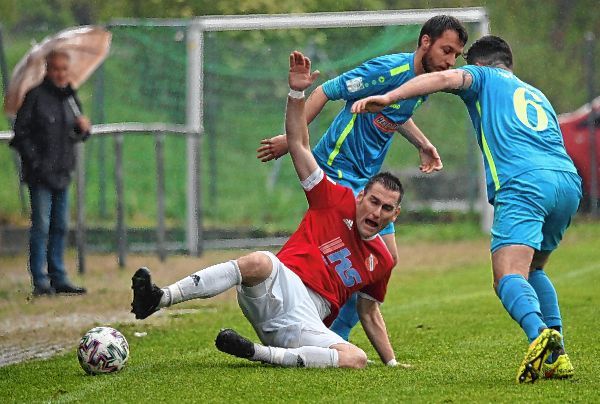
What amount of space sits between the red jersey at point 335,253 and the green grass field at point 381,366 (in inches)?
20.5

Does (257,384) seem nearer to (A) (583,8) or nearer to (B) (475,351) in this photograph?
(B) (475,351)

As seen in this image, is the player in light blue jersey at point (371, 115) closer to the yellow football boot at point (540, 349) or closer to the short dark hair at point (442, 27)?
the short dark hair at point (442, 27)

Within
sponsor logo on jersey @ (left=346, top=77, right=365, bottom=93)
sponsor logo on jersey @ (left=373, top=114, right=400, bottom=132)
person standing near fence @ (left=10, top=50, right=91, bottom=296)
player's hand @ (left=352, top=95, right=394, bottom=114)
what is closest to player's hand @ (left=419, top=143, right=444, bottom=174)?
sponsor logo on jersey @ (left=373, top=114, right=400, bottom=132)

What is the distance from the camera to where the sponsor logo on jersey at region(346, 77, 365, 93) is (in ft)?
26.9

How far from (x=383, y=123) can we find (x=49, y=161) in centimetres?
599

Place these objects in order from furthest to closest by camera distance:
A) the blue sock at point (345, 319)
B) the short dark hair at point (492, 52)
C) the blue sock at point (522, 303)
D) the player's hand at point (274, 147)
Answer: the blue sock at point (345, 319)
the player's hand at point (274, 147)
the short dark hair at point (492, 52)
the blue sock at point (522, 303)

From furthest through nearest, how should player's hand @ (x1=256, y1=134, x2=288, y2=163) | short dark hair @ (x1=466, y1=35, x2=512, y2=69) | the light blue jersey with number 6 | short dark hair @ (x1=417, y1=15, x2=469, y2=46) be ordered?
short dark hair @ (x1=417, y1=15, x2=469, y2=46) < player's hand @ (x1=256, y1=134, x2=288, y2=163) < short dark hair @ (x1=466, y1=35, x2=512, y2=69) < the light blue jersey with number 6

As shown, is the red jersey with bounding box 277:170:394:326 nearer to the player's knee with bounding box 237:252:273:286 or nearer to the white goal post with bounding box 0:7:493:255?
the player's knee with bounding box 237:252:273:286

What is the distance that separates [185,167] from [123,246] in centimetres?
391

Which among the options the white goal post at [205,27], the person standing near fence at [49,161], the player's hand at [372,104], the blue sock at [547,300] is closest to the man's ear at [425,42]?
the player's hand at [372,104]

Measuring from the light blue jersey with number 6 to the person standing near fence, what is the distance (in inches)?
280

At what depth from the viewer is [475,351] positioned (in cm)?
840

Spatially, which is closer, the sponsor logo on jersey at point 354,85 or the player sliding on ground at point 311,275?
the player sliding on ground at point 311,275

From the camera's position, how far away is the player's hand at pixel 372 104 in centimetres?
659
